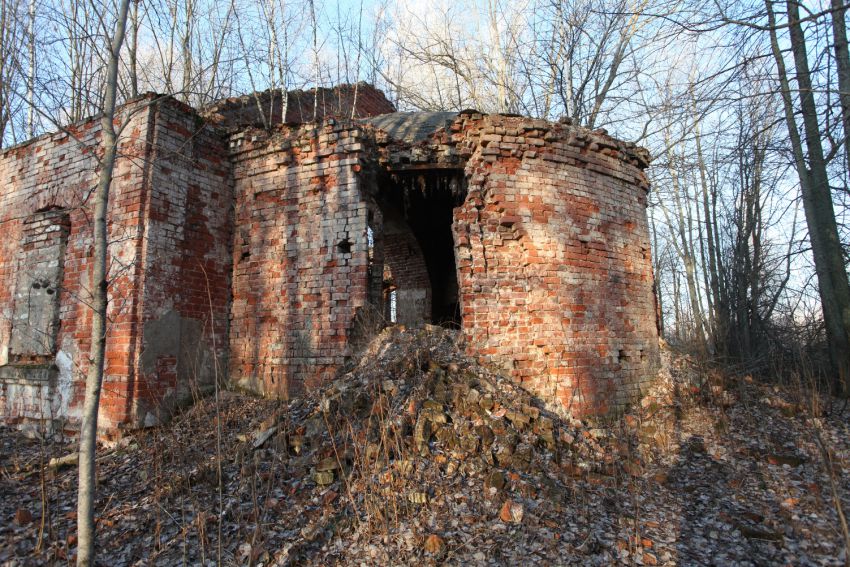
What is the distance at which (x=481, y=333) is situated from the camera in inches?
210

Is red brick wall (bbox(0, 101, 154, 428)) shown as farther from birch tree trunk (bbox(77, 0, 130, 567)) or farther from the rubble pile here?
birch tree trunk (bbox(77, 0, 130, 567))

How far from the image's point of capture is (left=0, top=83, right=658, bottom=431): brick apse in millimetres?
5312

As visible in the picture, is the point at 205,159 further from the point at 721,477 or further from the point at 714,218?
the point at 714,218

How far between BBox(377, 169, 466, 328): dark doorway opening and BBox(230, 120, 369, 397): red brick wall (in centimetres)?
166

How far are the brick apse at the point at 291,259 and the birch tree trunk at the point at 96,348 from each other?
105 inches

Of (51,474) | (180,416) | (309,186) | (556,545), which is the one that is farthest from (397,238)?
(556,545)

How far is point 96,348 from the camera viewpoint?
2648 mm

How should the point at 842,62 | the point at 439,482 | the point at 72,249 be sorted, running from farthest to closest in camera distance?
the point at 842,62 < the point at 72,249 < the point at 439,482

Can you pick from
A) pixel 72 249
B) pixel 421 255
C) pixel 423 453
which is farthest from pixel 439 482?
pixel 421 255

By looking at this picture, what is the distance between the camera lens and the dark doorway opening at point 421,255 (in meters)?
8.60

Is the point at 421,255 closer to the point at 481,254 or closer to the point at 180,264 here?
the point at 481,254

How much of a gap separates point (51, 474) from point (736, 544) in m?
5.77

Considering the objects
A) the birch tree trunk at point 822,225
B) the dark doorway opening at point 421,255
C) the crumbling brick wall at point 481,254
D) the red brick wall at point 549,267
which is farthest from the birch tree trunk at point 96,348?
the birch tree trunk at point 822,225

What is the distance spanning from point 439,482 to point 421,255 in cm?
715
